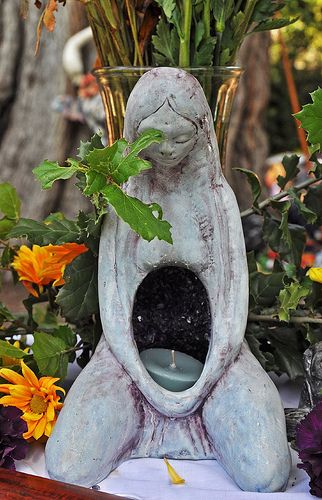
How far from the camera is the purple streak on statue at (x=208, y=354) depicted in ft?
2.86

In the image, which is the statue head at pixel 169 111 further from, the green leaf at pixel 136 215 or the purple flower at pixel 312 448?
the purple flower at pixel 312 448

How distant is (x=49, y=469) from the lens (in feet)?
2.83

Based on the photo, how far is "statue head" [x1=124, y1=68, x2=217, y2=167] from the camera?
0.87m

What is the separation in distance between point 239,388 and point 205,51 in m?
0.42

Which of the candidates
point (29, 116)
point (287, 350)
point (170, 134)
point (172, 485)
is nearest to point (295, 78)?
point (29, 116)

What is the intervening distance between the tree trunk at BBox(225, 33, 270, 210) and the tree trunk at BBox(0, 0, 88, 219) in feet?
2.43

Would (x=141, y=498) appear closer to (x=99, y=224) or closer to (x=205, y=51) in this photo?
(x=99, y=224)

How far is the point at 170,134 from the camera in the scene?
2.89ft

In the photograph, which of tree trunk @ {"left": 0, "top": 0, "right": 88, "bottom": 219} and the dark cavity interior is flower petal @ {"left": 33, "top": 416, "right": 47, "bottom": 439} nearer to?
the dark cavity interior

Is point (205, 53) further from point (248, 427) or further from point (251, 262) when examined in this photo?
point (248, 427)

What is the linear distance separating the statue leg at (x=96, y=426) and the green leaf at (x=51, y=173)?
0.21 meters

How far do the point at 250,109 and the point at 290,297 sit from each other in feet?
7.38

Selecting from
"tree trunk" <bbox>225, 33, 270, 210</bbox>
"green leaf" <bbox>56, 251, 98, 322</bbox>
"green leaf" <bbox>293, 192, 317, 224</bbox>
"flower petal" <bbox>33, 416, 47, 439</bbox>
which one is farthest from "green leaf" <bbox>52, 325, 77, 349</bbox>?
"tree trunk" <bbox>225, 33, 270, 210</bbox>

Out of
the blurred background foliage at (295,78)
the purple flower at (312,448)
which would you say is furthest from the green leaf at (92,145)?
the blurred background foliage at (295,78)
